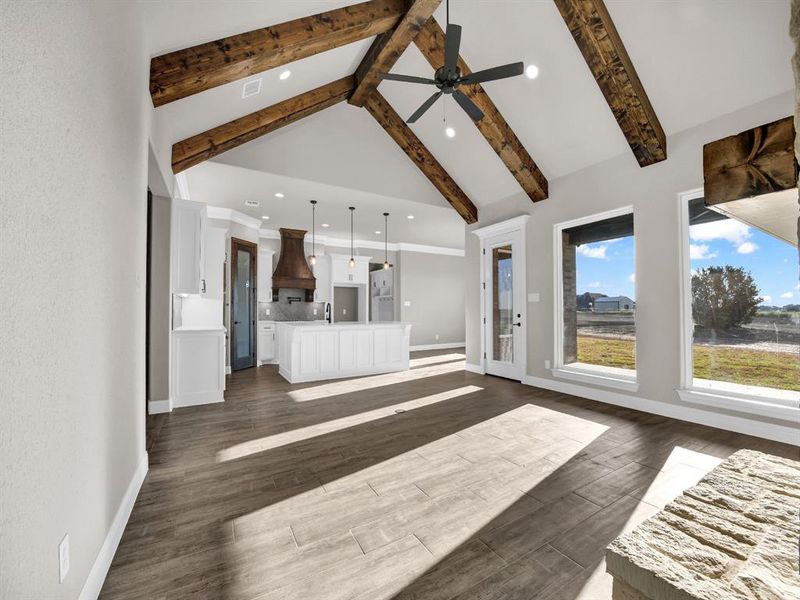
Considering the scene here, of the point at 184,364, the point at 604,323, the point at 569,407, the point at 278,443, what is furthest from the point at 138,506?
the point at 604,323

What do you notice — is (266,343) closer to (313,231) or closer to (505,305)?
(313,231)

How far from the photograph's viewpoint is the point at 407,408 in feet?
13.5

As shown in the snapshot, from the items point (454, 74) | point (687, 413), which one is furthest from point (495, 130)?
point (687, 413)

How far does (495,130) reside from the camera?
4766mm

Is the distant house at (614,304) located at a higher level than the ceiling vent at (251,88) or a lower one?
lower

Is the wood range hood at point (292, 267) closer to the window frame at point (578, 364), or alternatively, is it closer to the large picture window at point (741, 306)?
the window frame at point (578, 364)

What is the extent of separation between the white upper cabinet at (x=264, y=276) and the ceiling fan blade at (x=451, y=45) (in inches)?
232

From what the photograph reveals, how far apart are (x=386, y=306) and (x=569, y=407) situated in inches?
265

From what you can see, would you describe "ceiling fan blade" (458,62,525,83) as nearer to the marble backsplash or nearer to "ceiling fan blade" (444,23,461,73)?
"ceiling fan blade" (444,23,461,73)

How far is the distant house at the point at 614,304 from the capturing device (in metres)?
4.32

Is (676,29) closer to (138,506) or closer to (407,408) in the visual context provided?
(407,408)

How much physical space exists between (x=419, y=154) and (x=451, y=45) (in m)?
2.95

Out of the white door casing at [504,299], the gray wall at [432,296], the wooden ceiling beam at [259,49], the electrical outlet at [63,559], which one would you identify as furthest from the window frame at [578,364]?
the electrical outlet at [63,559]

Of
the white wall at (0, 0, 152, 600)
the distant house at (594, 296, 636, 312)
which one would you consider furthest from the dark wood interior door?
the distant house at (594, 296, 636, 312)
